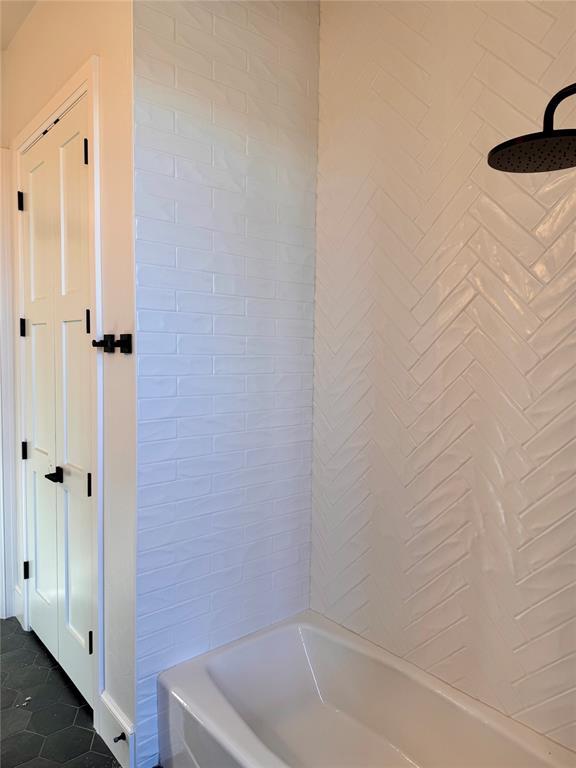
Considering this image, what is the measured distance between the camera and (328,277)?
2.02 meters

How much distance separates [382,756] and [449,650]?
0.42m

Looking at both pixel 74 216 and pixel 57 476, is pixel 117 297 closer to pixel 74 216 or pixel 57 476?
pixel 74 216

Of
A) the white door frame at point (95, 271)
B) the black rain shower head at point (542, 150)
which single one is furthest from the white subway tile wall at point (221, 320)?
the black rain shower head at point (542, 150)

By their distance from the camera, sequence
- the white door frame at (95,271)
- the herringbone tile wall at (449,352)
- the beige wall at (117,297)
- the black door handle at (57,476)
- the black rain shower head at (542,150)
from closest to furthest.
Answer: the black rain shower head at (542,150)
the herringbone tile wall at (449,352)
the beige wall at (117,297)
the white door frame at (95,271)
the black door handle at (57,476)

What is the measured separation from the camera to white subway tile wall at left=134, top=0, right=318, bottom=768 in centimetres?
158

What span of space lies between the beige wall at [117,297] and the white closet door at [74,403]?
0.15 meters

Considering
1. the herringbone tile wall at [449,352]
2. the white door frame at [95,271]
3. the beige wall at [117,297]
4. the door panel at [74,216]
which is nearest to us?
the herringbone tile wall at [449,352]

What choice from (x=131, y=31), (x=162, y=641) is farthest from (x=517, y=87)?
(x=162, y=641)

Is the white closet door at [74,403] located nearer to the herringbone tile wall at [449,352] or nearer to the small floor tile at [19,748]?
the small floor tile at [19,748]

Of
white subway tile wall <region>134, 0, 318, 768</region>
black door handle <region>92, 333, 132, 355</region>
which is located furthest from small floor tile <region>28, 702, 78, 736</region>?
black door handle <region>92, 333, 132, 355</region>

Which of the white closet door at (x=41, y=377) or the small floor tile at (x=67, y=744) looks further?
the white closet door at (x=41, y=377)

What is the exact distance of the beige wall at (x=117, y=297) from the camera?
61.2 inches

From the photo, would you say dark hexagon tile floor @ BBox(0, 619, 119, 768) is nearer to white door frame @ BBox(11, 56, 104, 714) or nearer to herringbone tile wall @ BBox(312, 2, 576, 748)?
white door frame @ BBox(11, 56, 104, 714)

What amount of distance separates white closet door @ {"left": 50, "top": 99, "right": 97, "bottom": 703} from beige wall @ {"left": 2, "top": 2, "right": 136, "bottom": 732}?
0.49 feet
